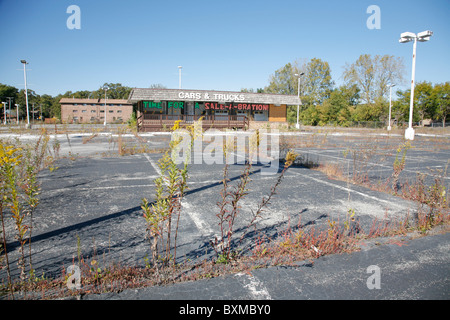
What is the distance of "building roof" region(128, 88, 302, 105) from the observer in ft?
92.3

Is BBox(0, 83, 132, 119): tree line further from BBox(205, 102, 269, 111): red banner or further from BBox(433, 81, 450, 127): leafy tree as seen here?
BBox(433, 81, 450, 127): leafy tree

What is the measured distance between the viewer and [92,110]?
211 feet

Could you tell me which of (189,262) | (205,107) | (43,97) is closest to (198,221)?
(189,262)

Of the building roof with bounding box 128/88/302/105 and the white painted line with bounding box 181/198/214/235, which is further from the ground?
the building roof with bounding box 128/88/302/105

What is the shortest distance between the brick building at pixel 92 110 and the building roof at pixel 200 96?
35.3 m

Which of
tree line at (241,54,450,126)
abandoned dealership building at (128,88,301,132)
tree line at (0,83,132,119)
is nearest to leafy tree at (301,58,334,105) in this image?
tree line at (241,54,450,126)

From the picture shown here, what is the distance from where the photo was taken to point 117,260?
327 centimetres

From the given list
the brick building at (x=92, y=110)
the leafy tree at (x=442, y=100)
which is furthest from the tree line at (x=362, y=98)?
the brick building at (x=92, y=110)

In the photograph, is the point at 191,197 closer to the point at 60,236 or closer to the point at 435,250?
the point at 60,236

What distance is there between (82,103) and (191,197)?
67.5 meters

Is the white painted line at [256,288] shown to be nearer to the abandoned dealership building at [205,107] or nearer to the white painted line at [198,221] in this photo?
the white painted line at [198,221]

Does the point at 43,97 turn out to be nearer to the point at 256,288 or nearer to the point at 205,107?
the point at 205,107

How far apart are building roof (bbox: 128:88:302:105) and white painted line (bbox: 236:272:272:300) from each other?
89.5ft
